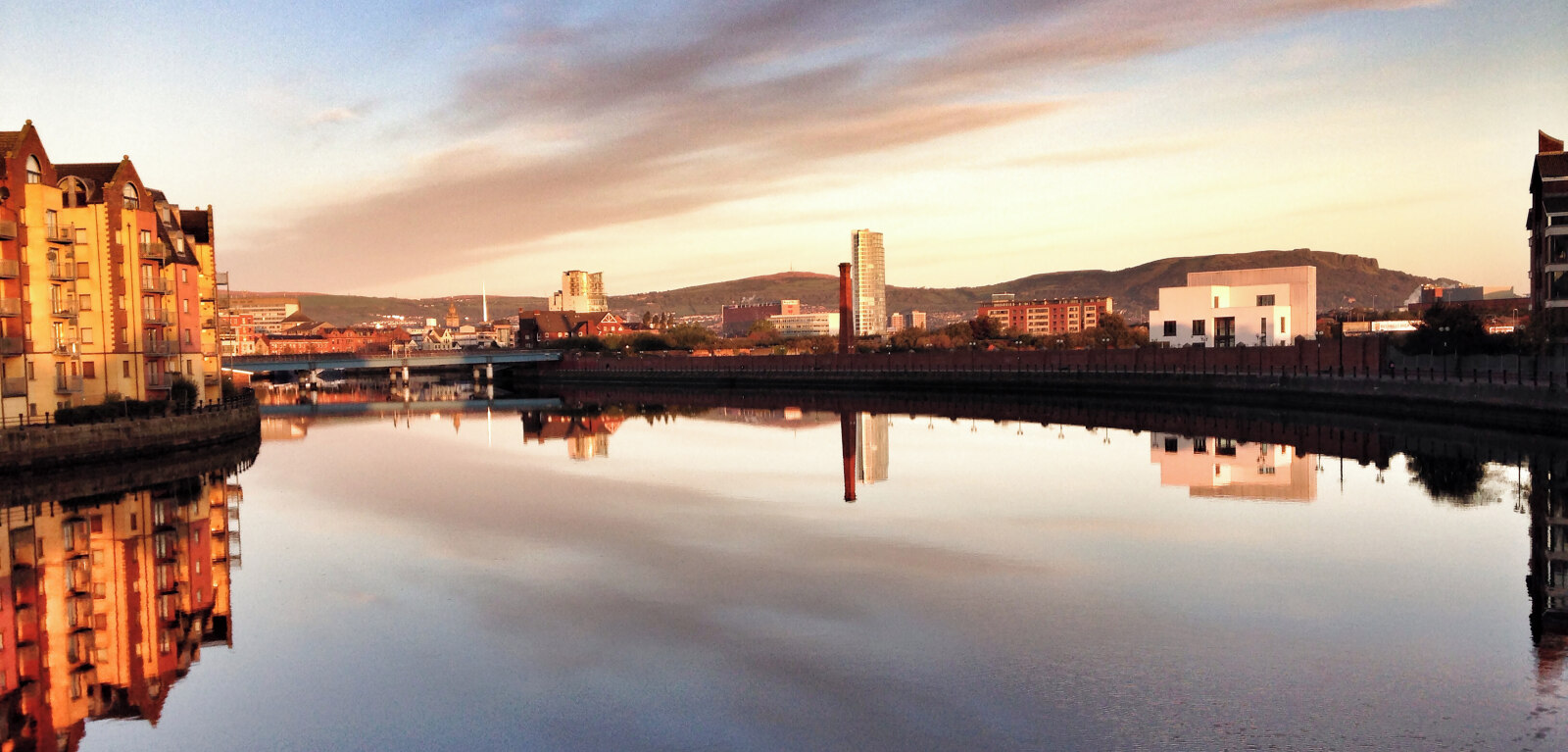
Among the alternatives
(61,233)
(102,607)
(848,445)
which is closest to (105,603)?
(102,607)

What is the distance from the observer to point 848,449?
4400 cm

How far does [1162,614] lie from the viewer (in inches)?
643

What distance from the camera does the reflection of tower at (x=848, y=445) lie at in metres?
31.8

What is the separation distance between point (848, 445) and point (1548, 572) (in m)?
28.8

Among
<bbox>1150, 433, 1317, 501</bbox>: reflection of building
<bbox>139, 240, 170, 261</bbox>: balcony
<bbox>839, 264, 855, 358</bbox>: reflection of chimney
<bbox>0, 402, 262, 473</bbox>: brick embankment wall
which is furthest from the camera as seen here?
<bbox>839, 264, 855, 358</bbox>: reflection of chimney

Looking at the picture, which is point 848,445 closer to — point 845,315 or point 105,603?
point 105,603

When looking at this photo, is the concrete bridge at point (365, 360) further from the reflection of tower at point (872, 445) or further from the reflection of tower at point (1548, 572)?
the reflection of tower at point (1548, 572)

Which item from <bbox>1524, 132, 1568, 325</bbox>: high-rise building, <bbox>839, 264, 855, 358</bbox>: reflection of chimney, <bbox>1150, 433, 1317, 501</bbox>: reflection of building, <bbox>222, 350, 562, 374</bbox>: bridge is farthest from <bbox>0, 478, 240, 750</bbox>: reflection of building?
<bbox>839, 264, 855, 358</bbox>: reflection of chimney

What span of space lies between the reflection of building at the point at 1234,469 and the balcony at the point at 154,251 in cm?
4108

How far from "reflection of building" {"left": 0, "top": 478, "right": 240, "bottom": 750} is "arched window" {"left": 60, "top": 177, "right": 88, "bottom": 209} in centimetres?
1730

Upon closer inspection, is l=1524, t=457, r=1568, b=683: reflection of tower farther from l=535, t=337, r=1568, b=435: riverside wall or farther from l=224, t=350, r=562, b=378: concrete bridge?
l=224, t=350, r=562, b=378: concrete bridge

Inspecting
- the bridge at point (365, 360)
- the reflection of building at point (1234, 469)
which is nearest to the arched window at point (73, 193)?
the reflection of building at point (1234, 469)

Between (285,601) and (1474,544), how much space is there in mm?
22734

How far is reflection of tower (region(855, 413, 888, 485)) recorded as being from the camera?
35281mm
